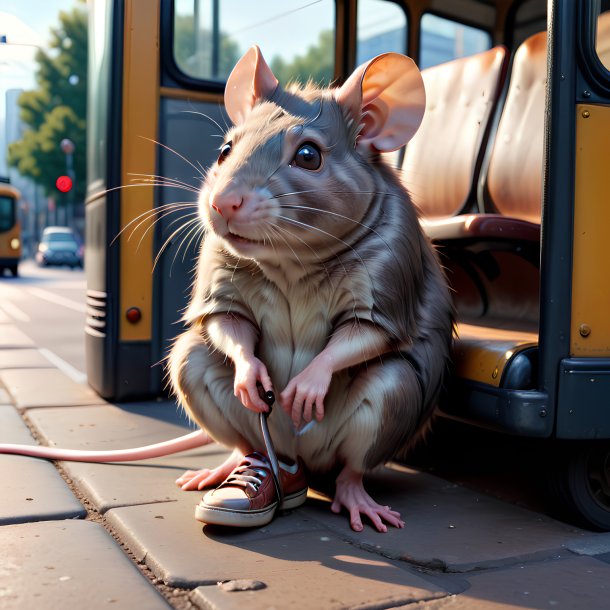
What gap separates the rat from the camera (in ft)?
7.78

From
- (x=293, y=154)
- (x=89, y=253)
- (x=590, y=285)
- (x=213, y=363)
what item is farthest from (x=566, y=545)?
(x=89, y=253)

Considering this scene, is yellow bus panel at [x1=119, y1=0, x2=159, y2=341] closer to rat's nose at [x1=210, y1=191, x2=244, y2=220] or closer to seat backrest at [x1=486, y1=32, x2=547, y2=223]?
seat backrest at [x1=486, y1=32, x2=547, y2=223]

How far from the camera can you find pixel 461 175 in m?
3.95

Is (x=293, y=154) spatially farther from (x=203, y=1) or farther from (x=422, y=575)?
(x=203, y=1)

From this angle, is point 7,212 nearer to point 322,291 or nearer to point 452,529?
point 322,291

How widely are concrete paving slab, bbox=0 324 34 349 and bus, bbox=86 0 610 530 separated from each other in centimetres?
223

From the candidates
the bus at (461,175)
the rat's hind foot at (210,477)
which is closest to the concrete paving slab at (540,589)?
the bus at (461,175)

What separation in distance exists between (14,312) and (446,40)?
6.93 meters

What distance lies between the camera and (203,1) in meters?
4.50

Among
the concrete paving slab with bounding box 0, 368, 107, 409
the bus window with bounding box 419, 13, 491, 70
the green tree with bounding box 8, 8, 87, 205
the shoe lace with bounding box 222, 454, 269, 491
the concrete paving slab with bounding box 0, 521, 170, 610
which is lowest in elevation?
the concrete paving slab with bounding box 0, 368, 107, 409

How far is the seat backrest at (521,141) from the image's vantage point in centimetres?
359

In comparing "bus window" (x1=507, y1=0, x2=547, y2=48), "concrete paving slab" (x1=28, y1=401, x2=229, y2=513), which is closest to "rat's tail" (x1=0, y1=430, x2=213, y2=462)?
"concrete paving slab" (x1=28, y1=401, x2=229, y2=513)

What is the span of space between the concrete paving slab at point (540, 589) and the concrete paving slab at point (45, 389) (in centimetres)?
267

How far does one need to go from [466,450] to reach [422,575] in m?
1.51
